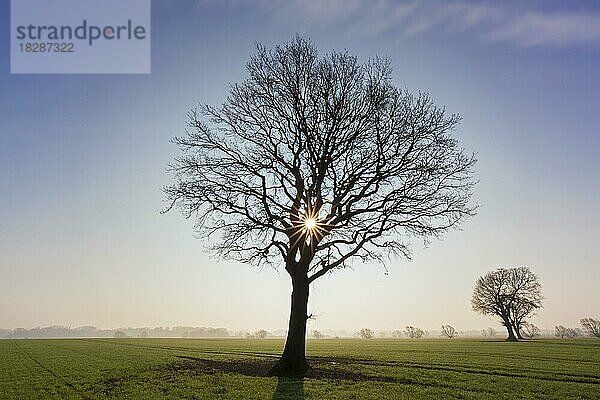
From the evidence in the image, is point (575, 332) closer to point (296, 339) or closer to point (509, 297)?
point (509, 297)

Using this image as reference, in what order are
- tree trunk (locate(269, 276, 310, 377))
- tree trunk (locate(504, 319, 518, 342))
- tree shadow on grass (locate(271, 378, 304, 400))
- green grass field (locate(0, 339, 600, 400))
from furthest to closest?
tree trunk (locate(504, 319, 518, 342))
tree trunk (locate(269, 276, 310, 377))
green grass field (locate(0, 339, 600, 400))
tree shadow on grass (locate(271, 378, 304, 400))

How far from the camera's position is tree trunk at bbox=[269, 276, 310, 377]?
27145 millimetres

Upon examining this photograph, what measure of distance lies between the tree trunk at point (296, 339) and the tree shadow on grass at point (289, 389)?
2.43 meters

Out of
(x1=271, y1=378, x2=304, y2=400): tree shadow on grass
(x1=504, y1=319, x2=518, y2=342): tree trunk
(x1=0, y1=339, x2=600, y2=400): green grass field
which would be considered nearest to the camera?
(x1=271, y1=378, x2=304, y2=400): tree shadow on grass

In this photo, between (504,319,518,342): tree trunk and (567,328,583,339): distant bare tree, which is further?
(567,328,583,339): distant bare tree

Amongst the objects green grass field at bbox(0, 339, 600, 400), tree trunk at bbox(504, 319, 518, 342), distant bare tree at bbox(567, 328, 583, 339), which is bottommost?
distant bare tree at bbox(567, 328, 583, 339)

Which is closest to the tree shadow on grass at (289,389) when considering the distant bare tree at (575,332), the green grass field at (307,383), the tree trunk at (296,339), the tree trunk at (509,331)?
the green grass field at (307,383)

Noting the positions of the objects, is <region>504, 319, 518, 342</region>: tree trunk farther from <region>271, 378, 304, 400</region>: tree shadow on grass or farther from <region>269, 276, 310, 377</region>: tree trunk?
<region>271, 378, 304, 400</region>: tree shadow on grass

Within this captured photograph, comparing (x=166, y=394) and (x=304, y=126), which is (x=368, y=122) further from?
(x=166, y=394)

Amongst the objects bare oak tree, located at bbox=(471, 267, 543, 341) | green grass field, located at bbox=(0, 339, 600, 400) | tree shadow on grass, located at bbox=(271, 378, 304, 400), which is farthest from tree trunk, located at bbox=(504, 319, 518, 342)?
tree shadow on grass, located at bbox=(271, 378, 304, 400)

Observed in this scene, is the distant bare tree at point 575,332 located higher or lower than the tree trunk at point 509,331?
lower

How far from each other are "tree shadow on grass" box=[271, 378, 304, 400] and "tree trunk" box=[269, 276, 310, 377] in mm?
2427

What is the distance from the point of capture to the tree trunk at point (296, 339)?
2715cm

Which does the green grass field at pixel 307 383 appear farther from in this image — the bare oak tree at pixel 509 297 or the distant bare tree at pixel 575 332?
the distant bare tree at pixel 575 332
